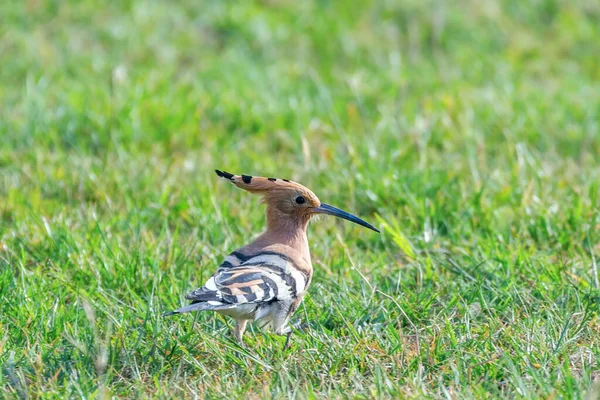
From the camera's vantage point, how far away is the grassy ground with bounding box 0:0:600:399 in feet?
11.4

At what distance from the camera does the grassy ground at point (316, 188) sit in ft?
11.4

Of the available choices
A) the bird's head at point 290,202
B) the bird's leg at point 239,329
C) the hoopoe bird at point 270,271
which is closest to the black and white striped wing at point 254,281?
the hoopoe bird at point 270,271

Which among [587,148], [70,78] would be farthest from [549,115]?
[70,78]

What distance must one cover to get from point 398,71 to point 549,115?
4.25 feet

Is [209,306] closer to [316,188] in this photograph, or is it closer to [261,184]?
[261,184]

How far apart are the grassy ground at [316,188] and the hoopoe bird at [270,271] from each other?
134mm

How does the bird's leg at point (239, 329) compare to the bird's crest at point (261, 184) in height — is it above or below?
below

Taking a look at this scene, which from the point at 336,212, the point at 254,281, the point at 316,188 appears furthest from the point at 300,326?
the point at 316,188

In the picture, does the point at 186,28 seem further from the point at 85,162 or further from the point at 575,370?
the point at 575,370

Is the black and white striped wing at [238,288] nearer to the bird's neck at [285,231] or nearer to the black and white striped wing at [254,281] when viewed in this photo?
the black and white striped wing at [254,281]

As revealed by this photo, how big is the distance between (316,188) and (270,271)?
1775 millimetres

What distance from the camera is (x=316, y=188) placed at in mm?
5402

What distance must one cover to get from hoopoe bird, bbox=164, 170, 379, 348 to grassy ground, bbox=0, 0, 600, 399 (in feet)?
0.44

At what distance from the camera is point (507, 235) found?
4.69m
